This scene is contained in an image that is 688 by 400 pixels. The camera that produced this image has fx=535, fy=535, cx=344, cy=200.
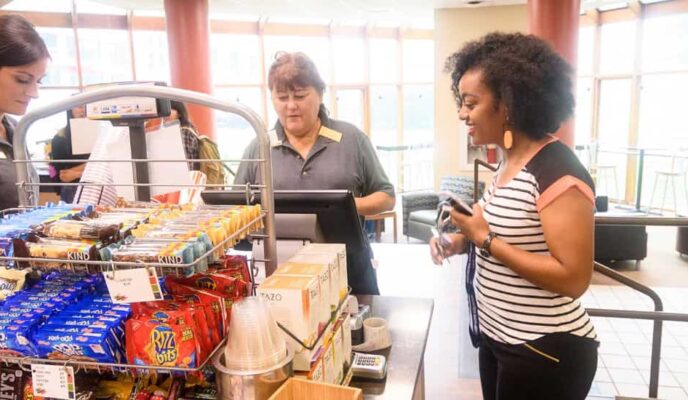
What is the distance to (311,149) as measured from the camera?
88.0 inches

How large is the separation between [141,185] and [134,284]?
0.31 metres

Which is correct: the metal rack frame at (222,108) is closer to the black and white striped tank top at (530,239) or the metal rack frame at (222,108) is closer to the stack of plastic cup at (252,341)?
the stack of plastic cup at (252,341)

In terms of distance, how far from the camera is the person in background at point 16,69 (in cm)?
165

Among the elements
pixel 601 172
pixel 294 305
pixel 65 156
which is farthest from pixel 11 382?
pixel 601 172

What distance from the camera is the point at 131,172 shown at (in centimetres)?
172

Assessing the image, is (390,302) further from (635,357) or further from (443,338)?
(635,357)

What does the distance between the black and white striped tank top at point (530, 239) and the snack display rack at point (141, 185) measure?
652mm

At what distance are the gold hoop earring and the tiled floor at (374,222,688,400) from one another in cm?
117

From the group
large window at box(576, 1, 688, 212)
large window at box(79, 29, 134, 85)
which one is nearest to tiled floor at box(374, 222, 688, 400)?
large window at box(576, 1, 688, 212)

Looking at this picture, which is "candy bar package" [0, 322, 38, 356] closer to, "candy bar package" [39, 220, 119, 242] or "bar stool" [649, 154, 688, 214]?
"candy bar package" [39, 220, 119, 242]

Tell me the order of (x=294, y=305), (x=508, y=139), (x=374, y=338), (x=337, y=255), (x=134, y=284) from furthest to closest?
1. (x=508, y=139)
2. (x=374, y=338)
3. (x=337, y=255)
4. (x=294, y=305)
5. (x=134, y=284)

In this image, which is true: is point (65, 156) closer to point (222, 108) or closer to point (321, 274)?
point (222, 108)

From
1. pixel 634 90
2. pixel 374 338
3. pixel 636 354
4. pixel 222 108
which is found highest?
pixel 634 90

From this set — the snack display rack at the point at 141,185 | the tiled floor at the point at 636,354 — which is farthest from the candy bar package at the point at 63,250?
the tiled floor at the point at 636,354
